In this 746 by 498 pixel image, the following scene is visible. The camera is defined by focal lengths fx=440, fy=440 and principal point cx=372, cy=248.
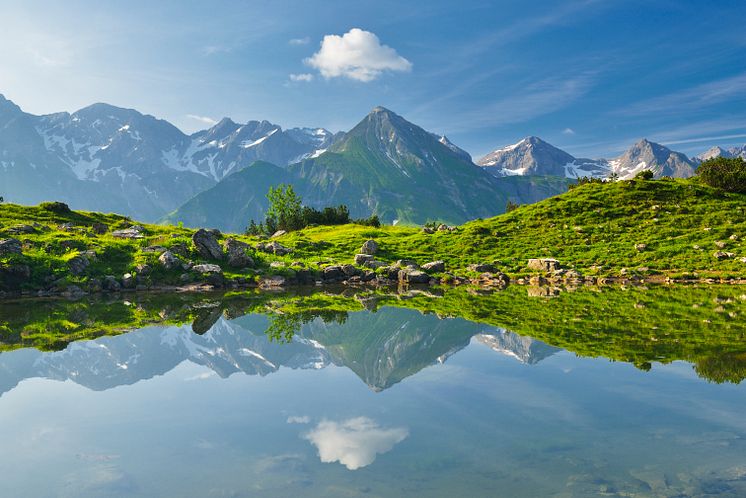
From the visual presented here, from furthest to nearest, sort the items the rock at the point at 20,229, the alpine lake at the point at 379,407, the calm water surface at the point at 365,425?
the rock at the point at 20,229 → the alpine lake at the point at 379,407 → the calm water surface at the point at 365,425

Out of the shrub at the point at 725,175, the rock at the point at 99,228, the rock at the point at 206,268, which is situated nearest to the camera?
the rock at the point at 206,268

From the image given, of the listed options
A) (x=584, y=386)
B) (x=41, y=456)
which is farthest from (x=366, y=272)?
(x=41, y=456)

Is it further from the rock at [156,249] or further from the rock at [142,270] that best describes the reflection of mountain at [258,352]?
the rock at [156,249]

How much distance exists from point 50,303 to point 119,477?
38.9 m

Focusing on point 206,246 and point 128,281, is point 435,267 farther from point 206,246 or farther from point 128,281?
point 128,281

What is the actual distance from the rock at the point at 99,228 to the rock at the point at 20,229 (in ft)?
29.8

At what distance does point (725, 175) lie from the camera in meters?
86.7

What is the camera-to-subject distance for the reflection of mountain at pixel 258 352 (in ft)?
60.8

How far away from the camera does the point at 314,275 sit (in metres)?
60.9

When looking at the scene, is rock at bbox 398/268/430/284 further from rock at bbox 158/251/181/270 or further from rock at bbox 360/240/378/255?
rock at bbox 158/251/181/270

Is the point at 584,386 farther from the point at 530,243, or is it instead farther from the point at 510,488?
the point at 530,243

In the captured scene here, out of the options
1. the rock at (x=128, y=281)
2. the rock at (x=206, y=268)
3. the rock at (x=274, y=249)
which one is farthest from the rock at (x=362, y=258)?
the rock at (x=128, y=281)

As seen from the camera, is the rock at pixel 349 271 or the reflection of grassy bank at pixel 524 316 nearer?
the reflection of grassy bank at pixel 524 316

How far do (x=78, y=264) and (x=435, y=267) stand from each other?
45504mm
